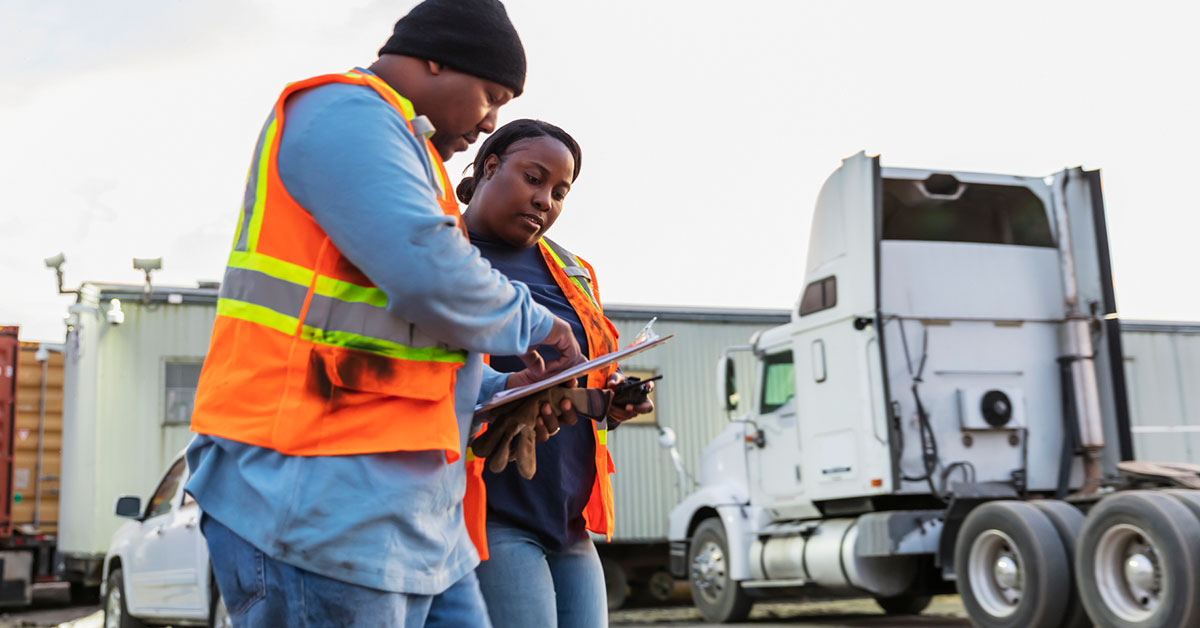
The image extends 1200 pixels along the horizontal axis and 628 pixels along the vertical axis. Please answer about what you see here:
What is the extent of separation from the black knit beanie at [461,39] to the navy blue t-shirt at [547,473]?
0.87 meters

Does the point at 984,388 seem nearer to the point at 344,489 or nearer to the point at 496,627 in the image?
the point at 496,627

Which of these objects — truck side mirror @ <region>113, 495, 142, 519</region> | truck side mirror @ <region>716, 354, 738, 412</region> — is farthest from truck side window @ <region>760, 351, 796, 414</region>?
truck side mirror @ <region>113, 495, 142, 519</region>

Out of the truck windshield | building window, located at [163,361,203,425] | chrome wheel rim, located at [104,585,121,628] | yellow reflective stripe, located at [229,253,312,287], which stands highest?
the truck windshield

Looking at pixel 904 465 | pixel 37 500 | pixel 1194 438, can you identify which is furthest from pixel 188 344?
pixel 1194 438

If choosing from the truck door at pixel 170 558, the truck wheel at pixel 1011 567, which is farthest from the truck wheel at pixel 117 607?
the truck wheel at pixel 1011 567

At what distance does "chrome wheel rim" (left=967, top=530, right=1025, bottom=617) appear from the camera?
8.16 m

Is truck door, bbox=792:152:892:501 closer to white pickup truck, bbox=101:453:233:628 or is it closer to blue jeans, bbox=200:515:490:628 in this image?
white pickup truck, bbox=101:453:233:628

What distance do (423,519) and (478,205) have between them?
1.26 meters

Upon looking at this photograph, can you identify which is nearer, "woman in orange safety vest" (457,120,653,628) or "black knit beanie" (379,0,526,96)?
"black knit beanie" (379,0,526,96)

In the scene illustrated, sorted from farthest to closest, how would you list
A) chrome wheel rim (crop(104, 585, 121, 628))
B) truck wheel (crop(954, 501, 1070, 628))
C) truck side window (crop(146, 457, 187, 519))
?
chrome wheel rim (crop(104, 585, 121, 628)) < truck side window (crop(146, 457, 187, 519)) < truck wheel (crop(954, 501, 1070, 628))

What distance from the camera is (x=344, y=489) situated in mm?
1687

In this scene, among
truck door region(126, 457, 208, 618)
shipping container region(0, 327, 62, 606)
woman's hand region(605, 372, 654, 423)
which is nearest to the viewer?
woman's hand region(605, 372, 654, 423)

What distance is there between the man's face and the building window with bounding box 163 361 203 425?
12683mm

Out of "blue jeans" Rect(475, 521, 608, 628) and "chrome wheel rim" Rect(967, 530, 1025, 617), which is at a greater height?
"blue jeans" Rect(475, 521, 608, 628)
